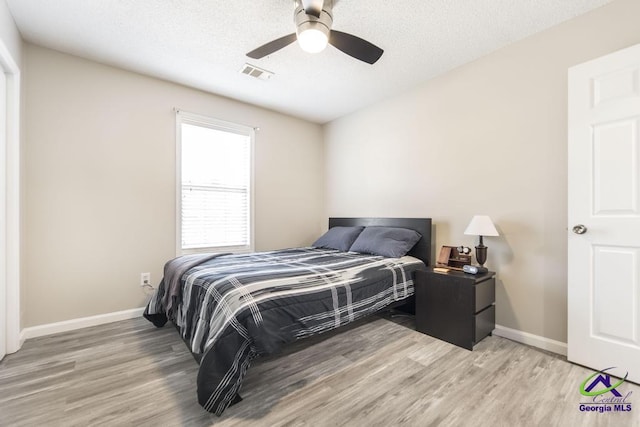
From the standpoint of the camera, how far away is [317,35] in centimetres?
173

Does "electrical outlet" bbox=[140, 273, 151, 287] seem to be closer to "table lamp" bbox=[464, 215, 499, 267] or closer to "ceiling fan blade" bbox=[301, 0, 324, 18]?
"ceiling fan blade" bbox=[301, 0, 324, 18]

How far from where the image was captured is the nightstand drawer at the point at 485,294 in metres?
2.16

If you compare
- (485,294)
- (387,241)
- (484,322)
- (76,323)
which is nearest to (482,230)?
(485,294)

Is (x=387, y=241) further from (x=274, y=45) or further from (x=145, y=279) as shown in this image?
(x=145, y=279)

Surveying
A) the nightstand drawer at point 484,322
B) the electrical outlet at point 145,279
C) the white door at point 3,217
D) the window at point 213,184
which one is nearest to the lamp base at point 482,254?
the nightstand drawer at point 484,322

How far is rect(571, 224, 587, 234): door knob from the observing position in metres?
1.89

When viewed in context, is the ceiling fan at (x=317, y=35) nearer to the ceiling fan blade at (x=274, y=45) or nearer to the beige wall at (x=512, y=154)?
the ceiling fan blade at (x=274, y=45)

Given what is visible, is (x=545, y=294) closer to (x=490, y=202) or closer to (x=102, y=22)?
(x=490, y=202)

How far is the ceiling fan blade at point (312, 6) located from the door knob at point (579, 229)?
2268 millimetres

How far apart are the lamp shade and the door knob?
18.5 inches

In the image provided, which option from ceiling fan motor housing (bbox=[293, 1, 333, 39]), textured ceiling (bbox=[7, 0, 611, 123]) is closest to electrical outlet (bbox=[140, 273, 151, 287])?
textured ceiling (bbox=[7, 0, 611, 123])

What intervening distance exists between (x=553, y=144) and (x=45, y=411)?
147 inches

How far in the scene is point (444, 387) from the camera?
1.68 m

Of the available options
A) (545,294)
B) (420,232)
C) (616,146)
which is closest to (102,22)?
(420,232)
